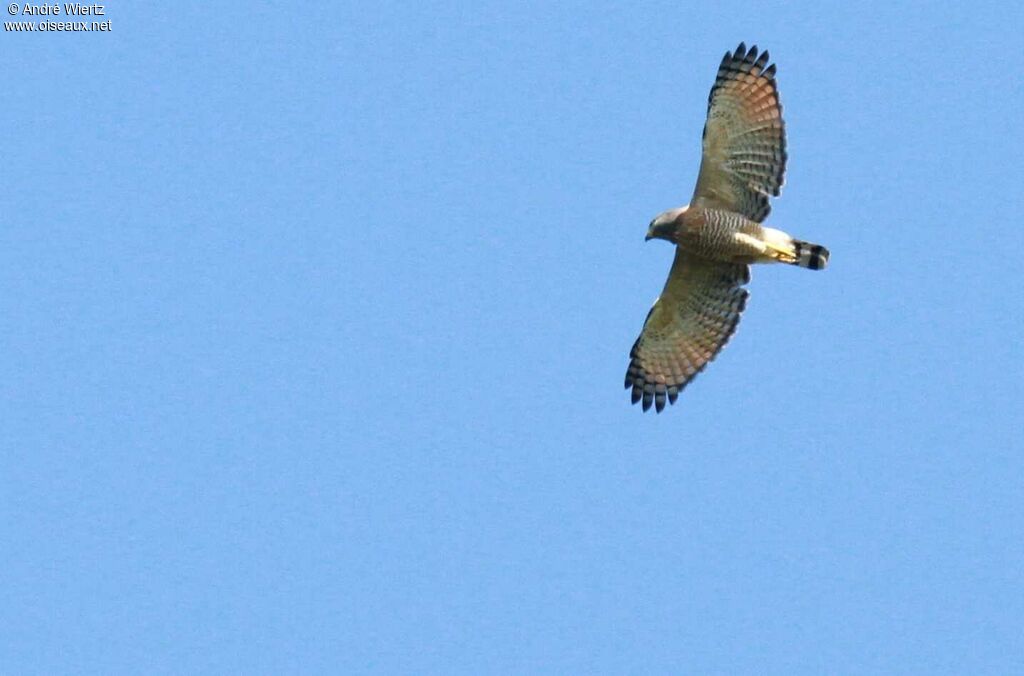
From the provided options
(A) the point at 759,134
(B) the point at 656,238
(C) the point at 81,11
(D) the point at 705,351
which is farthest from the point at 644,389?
(C) the point at 81,11

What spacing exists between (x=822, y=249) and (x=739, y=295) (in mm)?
922

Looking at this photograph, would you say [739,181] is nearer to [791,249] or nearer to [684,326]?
[791,249]

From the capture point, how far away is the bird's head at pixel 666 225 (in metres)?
13.8

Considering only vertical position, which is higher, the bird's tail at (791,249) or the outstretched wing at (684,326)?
the bird's tail at (791,249)

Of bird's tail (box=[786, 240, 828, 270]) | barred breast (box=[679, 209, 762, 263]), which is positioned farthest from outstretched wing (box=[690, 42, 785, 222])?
bird's tail (box=[786, 240, 828, 270])

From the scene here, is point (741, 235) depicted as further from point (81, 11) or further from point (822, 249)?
point (81, 11)

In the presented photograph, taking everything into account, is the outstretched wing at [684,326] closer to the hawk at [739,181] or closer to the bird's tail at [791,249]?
the hawk at [739,181]

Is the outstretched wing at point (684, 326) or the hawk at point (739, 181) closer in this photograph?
the hawk at point (739, 181)

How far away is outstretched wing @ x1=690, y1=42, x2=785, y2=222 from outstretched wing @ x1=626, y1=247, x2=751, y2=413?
2.53 ft

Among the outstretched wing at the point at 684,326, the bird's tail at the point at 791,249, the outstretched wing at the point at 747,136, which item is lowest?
the outstretched wing at the point at 684,326

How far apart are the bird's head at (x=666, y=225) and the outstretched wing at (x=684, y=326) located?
32cm

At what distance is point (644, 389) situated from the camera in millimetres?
14812

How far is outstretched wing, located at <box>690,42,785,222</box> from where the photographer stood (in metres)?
13.6

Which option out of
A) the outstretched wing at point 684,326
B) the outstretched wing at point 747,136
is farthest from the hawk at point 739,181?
the outstretched wing at point 684,326
